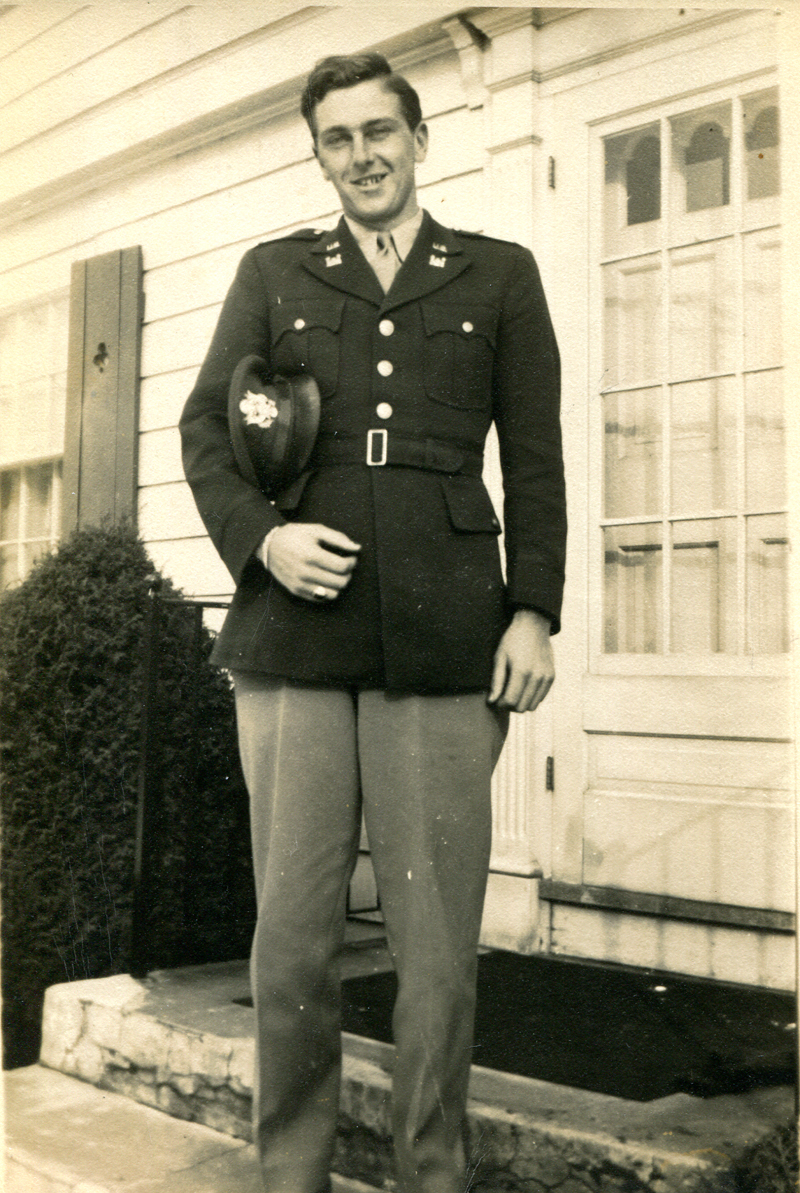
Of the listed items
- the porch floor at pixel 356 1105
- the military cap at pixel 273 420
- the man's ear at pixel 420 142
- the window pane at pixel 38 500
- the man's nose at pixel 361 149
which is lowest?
the porch floor at pixel 356 1105

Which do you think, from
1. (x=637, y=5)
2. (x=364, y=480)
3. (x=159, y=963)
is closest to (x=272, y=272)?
(x=364, y=480)

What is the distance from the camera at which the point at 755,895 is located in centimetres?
256

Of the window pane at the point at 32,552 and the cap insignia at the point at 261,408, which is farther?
the window pane at the point at 32,552

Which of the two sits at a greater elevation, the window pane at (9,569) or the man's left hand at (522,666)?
the window pane at (9,569)

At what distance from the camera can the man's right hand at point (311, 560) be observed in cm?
175

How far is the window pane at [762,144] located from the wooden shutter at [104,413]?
1.83m

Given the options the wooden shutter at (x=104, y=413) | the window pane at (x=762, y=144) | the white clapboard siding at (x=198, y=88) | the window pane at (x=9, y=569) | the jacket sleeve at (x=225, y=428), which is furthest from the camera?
the wooden shutter at (x=104, y=413)

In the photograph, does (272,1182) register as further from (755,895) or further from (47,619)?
(47,619)

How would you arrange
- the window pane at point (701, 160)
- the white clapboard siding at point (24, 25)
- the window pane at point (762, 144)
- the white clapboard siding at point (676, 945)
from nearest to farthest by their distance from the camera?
the white clapboard siding at point (24, 25) < the window pane at point (762, 144) < the white clapboard siding at point (676, 945) < the window pane at point (701, 160)

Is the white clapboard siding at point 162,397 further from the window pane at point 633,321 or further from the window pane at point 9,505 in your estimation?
the window pane at point 633,321

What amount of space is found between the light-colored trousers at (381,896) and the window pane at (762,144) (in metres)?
1.50

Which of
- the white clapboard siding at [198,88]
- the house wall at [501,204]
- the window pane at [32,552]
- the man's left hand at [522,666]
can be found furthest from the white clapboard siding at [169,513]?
the man's left hand at [522,666]

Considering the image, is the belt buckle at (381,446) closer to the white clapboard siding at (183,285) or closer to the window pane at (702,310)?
the window pane at (702,310)

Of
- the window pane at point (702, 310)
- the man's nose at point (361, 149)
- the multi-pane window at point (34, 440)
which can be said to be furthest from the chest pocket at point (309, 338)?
the window pane at point (702, 310)
